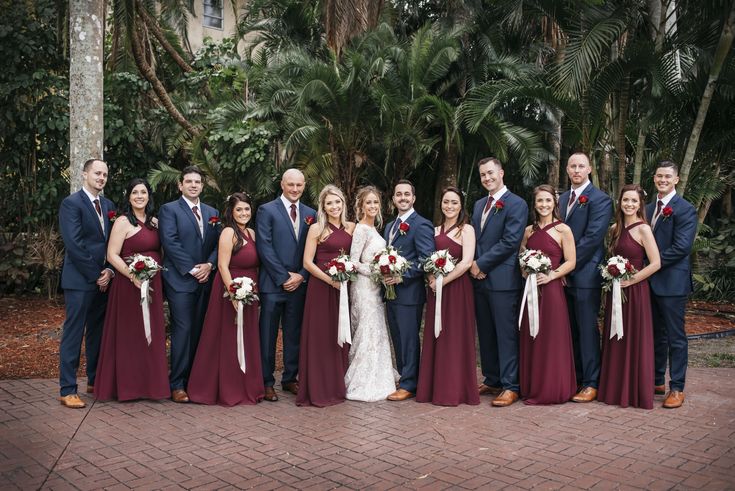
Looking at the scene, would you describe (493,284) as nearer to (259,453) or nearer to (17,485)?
(259,453)

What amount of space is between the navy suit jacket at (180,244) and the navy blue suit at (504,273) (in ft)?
9.24

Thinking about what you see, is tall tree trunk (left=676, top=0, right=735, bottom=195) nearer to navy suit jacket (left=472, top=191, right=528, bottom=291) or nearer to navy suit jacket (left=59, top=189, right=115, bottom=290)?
navy suit jacket (left=472, top=191, right=528, bottom=291)

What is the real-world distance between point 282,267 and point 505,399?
8.54 ft

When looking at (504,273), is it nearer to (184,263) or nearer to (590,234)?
(590,234)

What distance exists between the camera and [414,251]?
278 inches

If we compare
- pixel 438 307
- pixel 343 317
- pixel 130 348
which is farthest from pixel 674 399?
pixel 130 348

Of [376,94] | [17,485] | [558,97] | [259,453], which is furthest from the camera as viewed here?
[376,94]

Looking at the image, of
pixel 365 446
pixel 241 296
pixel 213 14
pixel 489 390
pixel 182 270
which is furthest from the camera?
pixel 213 14

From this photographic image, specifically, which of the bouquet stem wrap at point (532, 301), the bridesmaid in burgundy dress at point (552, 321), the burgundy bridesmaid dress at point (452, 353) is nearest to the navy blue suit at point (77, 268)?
the burgundy bridesmaid dress at point (452, 353)

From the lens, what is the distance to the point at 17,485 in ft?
15.4

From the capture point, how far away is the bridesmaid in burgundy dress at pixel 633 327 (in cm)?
659

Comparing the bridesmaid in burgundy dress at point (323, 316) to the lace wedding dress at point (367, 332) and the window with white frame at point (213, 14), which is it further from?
the window with white frame at point (213, 14)

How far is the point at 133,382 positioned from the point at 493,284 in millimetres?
3770

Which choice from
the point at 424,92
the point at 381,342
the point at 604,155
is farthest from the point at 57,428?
the point at 604,155
